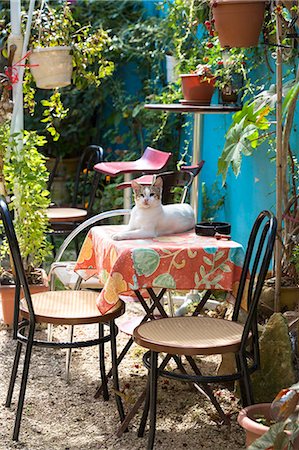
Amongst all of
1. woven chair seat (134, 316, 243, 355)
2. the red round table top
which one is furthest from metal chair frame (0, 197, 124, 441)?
the red round table top

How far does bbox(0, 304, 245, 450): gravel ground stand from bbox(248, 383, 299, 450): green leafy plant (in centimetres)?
87

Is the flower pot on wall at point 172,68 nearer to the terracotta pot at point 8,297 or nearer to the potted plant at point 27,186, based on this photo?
the potted plant at point 27,186

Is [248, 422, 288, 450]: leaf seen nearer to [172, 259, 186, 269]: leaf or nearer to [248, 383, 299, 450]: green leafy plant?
[248, 383, 299, 450]: green leafy plant

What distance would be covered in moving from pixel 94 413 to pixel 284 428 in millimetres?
1438

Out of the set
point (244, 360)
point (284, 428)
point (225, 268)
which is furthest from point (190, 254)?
point (284, 428)

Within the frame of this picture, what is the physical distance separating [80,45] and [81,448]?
240 cm

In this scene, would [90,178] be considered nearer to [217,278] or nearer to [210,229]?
[210,229]

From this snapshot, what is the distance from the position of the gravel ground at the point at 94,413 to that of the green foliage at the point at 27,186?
66cm

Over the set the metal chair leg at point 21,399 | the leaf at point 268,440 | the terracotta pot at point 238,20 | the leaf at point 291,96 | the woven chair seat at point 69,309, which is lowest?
the metal chair leg at point 21,399

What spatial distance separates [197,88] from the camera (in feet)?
16.9

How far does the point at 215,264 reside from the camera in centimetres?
355

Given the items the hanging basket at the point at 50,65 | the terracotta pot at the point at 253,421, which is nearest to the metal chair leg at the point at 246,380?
the terracotta pot at the point at 253,421

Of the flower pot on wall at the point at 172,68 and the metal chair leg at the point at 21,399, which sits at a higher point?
the flower pot on wall at the point at 172,68

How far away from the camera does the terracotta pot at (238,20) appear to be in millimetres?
4164
